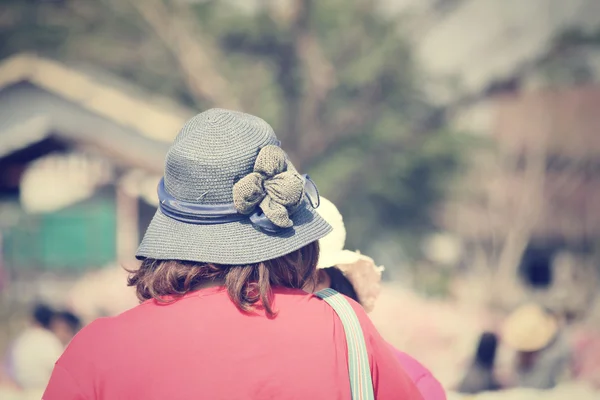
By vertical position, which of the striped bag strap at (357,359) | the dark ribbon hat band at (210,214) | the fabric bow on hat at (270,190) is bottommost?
the striped bag strap at (357,359)

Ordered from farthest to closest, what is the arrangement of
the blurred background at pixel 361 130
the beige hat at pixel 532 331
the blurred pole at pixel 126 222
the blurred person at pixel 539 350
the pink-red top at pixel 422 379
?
1. the blurred pole at pixel 126 222
2. the blurred background at pixel 361 130
3. the beige hat at pixel 532 331
4. the blurred person at pixel 539 350
5. the pink-red top at pixel 422 379

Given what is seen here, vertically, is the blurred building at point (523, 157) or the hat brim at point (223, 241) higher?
the hat brim at point (223, 241)

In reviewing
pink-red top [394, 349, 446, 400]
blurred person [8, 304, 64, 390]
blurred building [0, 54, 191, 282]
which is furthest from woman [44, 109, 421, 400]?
blurred building [0, 54, 191, 282]

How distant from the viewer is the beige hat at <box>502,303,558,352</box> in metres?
6.02

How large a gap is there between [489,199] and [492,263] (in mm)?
1775

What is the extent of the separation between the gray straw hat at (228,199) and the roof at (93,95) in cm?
844

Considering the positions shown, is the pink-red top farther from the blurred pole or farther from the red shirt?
the blurred pole

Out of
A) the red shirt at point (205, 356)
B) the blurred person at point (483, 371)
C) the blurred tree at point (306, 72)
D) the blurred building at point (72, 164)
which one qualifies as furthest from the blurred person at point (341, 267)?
the blurred tree at point (306, 72)

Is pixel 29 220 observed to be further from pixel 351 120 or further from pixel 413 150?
pixel 413 150

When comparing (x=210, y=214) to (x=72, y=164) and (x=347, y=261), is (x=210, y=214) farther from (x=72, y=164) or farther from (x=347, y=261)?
(x=72, y=164)

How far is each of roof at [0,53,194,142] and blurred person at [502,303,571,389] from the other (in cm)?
552

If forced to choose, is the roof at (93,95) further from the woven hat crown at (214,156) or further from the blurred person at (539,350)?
the woven hat crown at (214,156)

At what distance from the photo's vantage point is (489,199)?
19.8 meters

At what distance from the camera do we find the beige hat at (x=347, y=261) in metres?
2.02
